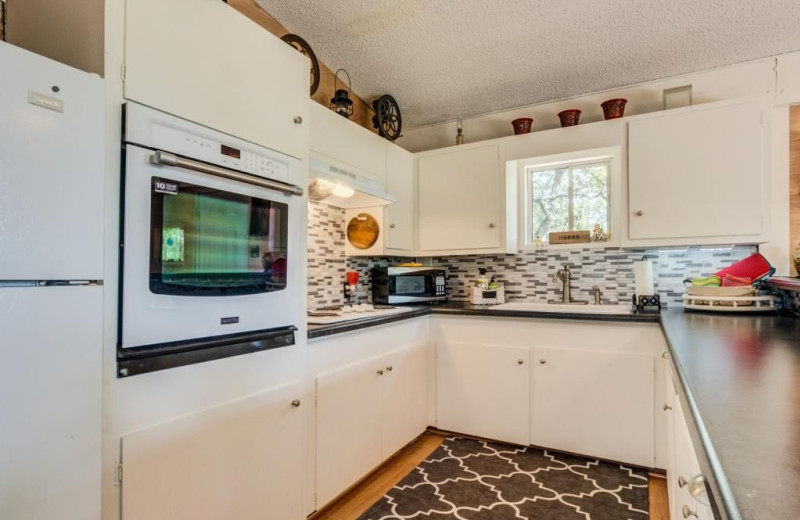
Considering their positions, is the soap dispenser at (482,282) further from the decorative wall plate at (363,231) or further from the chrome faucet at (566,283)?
the decorative wall plate at (363,231)

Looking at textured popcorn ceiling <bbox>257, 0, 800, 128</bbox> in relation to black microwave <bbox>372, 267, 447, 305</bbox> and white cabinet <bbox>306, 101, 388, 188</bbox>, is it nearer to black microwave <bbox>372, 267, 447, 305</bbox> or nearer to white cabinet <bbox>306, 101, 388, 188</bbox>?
white cabinet <bbox>306, 101, 388, 188</bbox>

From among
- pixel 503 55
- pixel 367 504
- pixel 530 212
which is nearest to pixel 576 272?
pixel 530 212

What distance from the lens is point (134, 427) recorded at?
1138 mm

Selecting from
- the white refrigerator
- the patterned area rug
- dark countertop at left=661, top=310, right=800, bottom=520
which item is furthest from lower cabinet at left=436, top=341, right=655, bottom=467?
the white refrigerator

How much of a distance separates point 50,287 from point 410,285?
2223 millimetres

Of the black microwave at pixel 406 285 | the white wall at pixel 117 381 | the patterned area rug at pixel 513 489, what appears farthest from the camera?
the black microwave at pixel 406 285

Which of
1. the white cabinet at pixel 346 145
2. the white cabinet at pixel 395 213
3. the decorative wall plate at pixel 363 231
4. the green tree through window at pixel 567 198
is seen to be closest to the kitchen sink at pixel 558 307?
the green tree through window at pixel 567 198

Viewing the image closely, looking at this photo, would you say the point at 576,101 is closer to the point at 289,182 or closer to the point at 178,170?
the point at 289,182

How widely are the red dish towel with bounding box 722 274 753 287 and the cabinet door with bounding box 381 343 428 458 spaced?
1773 millimetres

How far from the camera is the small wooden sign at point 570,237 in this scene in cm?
287

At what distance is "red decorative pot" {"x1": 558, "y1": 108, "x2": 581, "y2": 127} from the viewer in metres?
2.82

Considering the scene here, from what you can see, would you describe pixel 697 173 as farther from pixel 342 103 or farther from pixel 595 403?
pixel 342 103

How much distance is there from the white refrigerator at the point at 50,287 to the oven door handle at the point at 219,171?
0.15m

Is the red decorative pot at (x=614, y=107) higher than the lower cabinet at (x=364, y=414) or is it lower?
higher
